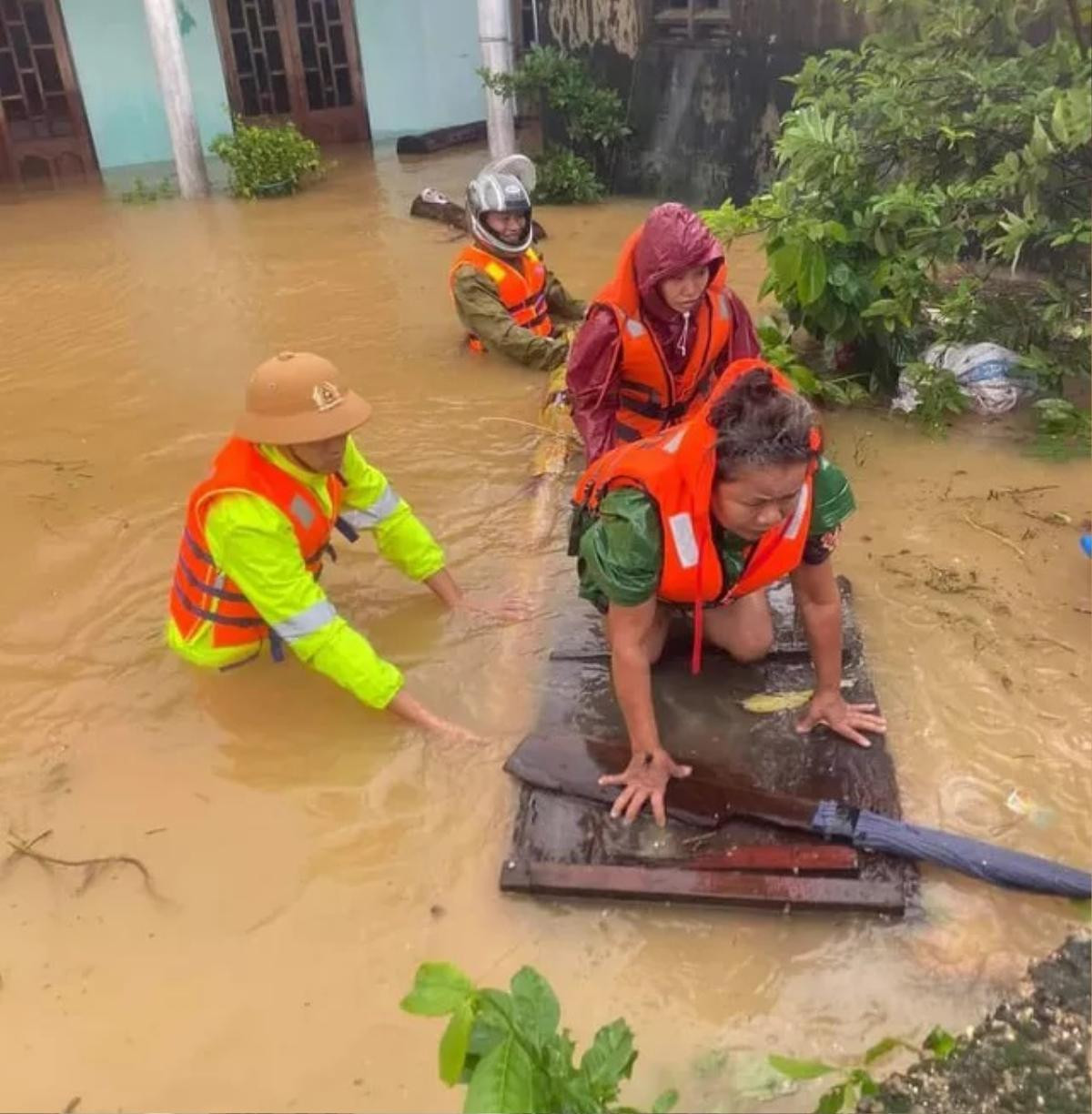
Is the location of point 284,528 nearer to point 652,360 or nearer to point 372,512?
point 372,512

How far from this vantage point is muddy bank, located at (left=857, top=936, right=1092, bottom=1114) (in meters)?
2.20

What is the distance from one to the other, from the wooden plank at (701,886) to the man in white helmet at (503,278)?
3666 millimetres

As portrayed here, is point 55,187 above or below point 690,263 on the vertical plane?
below

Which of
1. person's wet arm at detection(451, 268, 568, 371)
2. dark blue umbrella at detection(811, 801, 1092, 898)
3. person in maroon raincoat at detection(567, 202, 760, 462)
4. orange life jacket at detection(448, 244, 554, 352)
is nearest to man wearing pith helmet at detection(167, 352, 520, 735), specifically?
person in maroon raincoat at detection(567, 202, 760, 462)

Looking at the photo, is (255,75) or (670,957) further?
(255,75)

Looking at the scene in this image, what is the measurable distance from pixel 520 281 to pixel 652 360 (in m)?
2.37

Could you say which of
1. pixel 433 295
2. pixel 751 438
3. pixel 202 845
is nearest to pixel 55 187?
pixel 433 295

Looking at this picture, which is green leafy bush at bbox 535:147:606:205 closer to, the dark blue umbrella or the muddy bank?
the dark blue umbrella

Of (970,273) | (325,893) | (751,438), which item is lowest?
(325,893)

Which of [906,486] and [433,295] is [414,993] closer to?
[906,486]

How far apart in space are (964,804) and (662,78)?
27.0 feet

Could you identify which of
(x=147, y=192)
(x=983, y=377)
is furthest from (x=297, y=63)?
(x=983, y=377)

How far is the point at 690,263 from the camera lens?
11.4 feet

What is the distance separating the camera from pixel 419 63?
13.2 m
